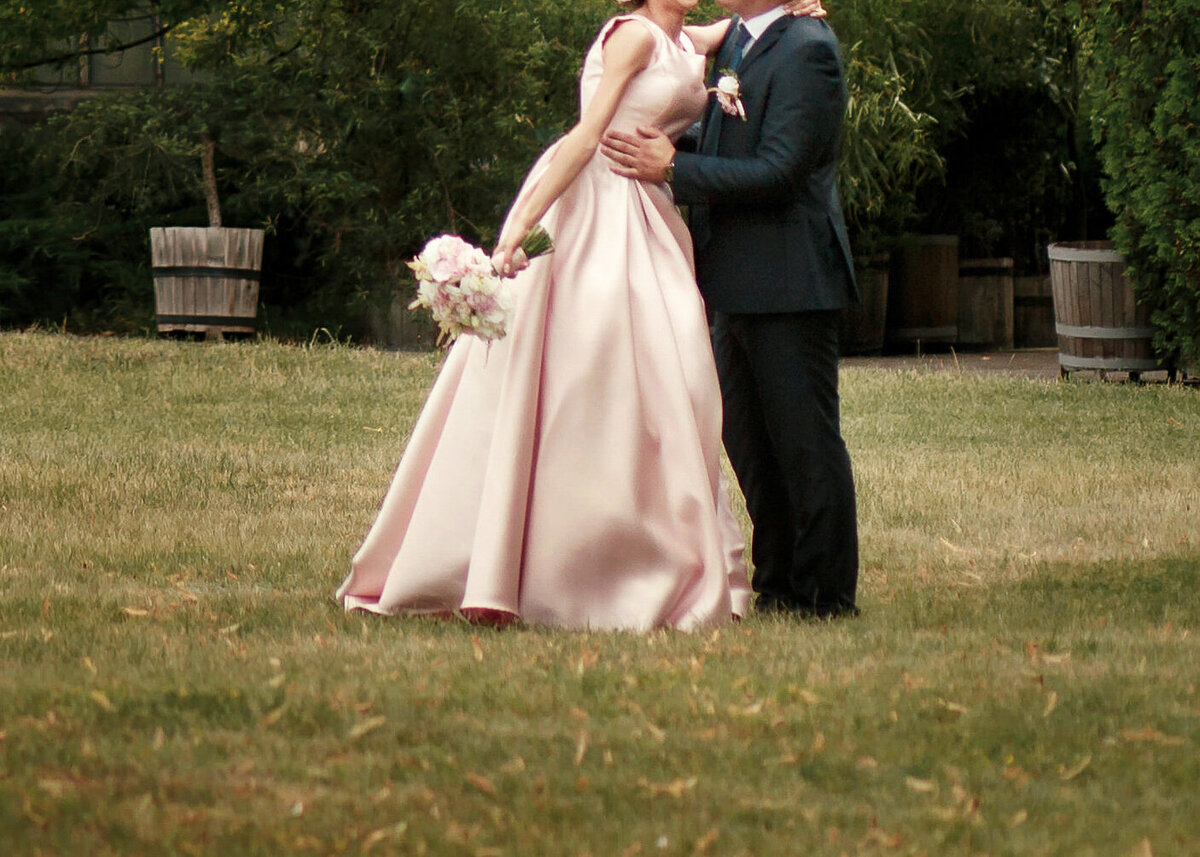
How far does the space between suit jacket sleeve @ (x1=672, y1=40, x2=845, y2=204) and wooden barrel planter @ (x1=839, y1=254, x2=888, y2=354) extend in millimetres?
10355

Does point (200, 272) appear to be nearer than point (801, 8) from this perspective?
No

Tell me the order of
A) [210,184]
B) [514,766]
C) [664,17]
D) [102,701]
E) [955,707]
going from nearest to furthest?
[514,766] < [102,701] < [955,707] < [664,17] < [210,184]

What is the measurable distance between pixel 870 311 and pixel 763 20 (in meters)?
10.6

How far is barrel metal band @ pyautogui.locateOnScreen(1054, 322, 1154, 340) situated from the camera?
1175 centimetres

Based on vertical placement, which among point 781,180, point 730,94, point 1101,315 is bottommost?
point 1101,315

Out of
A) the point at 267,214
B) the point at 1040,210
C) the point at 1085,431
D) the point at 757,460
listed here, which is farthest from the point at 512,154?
the point at 757,460

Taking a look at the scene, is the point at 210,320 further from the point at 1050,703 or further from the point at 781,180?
the point at 1050,703

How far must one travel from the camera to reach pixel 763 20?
4.43 metres

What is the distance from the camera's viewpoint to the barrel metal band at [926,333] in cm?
1543

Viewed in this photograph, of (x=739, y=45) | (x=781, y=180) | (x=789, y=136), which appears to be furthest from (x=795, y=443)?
(x=739, y=45)

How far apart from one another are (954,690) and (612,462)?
3.91 feet

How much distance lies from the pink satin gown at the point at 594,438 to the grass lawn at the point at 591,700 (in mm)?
172

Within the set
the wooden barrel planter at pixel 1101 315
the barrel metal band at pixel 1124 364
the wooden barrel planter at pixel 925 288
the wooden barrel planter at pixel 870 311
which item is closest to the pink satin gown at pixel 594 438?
the wooden barrel planter at pixel 1101 315

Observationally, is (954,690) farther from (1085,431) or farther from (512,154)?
(512,154)
